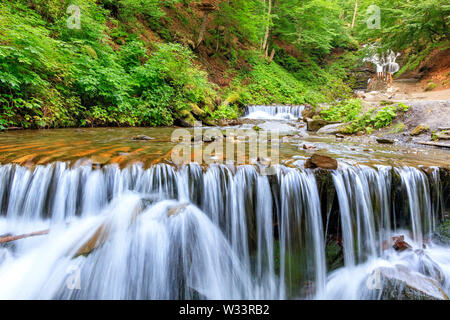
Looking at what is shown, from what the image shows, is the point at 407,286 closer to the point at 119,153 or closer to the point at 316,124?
the point at 119,153

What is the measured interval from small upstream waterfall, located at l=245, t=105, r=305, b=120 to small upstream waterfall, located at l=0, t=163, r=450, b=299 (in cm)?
918

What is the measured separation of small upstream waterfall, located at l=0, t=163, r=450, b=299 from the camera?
252 centimetres

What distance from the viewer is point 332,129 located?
7.98 m

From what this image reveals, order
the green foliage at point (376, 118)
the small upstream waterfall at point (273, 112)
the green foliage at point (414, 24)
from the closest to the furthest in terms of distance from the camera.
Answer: the green foliage at point (376, 118) < the green foliage at point (414, 24) < the small upstream waterfall at point (273, 112)

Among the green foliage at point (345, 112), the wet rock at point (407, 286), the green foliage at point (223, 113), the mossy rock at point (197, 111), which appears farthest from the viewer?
the green foliage at point (223, 113)

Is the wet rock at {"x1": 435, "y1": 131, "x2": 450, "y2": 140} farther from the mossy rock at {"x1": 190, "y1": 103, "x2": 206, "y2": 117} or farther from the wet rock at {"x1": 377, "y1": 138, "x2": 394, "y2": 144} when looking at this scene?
the mossy rock at {"x1": 190, "y1": 103, "x2": 206, "y2": 117}

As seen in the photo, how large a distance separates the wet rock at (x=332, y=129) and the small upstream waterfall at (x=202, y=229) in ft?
14.6

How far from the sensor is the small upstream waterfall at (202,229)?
2523mm

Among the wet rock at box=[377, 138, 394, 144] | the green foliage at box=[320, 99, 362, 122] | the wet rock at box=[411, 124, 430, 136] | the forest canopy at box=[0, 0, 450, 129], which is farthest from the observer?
the green foliage at box=[320, 99, 362, 122]

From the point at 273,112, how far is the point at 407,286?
11063 millimetres

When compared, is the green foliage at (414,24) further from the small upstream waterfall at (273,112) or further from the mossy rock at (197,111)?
the mossy rock at (197,111)

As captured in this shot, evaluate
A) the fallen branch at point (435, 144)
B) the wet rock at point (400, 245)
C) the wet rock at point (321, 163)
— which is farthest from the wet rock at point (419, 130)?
the wet rock at point (321, 163)

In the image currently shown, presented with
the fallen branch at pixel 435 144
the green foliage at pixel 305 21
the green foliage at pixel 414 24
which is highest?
the green foliage at pixel 305 21

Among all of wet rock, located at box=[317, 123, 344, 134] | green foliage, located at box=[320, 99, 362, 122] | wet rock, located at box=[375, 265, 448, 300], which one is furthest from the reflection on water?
green foliage, located at box=[320, 99, 362, 122]
